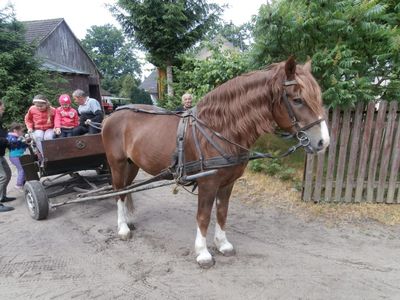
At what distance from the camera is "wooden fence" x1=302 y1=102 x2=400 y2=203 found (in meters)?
4.66

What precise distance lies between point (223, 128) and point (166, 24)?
754 centimetres

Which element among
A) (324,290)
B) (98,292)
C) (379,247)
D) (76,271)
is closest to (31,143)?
(76,271)

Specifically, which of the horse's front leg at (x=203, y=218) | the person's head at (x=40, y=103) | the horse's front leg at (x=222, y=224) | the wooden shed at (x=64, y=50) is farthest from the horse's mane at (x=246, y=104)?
the wooden shed at (x=64, y=50)

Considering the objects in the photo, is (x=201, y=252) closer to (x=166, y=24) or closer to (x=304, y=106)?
(x=304, y=106)

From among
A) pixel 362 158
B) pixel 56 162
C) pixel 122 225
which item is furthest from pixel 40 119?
pixel 362 158

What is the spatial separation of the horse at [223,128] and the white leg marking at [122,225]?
13 mm

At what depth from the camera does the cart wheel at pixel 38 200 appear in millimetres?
4281

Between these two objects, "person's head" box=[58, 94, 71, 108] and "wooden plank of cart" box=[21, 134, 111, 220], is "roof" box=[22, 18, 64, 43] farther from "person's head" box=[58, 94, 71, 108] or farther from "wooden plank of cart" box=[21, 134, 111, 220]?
"wooden plank of cart" box=[21, 134, 111, 220]

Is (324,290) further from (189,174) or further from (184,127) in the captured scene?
(184,127)

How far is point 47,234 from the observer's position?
4.04 metres

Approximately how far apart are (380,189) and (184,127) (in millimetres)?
3641

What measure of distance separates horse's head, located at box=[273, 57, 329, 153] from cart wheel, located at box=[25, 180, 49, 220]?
3.67 metres

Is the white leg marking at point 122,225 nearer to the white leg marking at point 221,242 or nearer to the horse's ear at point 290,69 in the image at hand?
the white leg marking at point 221,242

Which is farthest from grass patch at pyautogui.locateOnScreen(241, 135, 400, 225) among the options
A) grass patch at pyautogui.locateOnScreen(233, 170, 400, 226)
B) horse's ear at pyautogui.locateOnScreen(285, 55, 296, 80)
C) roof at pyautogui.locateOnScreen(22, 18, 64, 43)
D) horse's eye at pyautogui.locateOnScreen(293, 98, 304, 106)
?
roof at pyautogui.locateOnScreen(22, 18, 64, 43)
